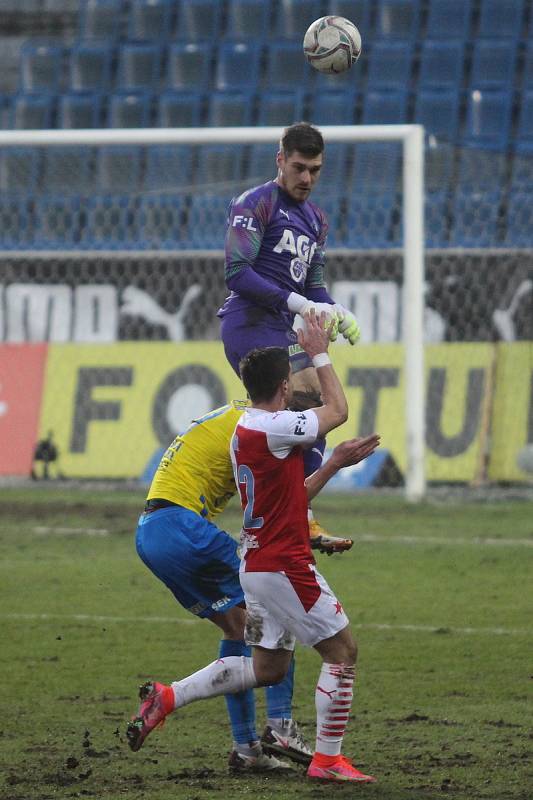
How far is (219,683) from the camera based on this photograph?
16.3 ft

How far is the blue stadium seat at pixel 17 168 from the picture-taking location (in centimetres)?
1886

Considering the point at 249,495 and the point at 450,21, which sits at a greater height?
the point at 450,21

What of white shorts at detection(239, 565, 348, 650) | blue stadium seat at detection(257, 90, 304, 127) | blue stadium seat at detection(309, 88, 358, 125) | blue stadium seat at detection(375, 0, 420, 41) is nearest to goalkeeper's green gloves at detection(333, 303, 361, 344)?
white shorts at detection(239, 565, 348, 650)

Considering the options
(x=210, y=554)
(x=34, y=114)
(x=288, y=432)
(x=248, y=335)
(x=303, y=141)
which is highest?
(x=34, y=114)

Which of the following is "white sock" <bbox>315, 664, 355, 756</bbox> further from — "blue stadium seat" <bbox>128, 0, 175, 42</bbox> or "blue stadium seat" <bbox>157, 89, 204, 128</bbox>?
"blue stadium seat" <bbox>128, 0, 175, 42</bbox>

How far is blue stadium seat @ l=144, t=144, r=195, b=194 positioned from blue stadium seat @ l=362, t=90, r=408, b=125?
2.52m

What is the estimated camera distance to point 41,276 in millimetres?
16406

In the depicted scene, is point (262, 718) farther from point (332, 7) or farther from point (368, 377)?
point (332, 7)

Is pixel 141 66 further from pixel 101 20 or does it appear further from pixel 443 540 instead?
pixel 443 540

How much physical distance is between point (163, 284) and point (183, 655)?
9530 millimetres

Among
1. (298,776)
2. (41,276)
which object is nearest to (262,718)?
(298,776)

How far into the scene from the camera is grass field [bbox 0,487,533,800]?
4.95 meters

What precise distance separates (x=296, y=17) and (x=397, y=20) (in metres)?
1.55

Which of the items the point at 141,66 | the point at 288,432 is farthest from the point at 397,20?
the point at 288,432
